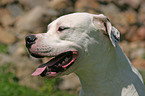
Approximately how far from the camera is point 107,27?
2012 millimetres

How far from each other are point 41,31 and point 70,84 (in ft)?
10.5

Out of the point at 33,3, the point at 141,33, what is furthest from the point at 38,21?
the point at 141,33

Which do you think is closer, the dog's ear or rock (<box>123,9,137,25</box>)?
the dog's ear

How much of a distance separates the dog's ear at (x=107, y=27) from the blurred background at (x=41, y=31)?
12.8 ft

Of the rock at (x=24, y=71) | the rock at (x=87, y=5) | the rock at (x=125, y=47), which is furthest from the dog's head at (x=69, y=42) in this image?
the rock at (x=125, y=47)

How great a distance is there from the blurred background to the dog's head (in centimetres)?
367

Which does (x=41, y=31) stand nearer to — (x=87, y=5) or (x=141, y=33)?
(x=87, y=5)

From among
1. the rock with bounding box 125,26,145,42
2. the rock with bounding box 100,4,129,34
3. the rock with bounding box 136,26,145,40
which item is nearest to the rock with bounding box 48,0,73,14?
the rock with bounding box 100,4,129,34

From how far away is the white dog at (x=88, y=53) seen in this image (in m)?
1.99

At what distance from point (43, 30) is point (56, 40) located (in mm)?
7358

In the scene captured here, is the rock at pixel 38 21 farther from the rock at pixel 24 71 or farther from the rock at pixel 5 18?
the rock at pixel 24 71

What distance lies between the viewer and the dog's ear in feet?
6.53

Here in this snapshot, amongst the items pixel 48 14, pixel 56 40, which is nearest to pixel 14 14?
pixel 48 14

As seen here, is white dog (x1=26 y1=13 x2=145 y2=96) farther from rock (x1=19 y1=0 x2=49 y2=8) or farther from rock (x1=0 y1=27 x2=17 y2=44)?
rock (x1=19 y1=0 x2=49 y2=8)
